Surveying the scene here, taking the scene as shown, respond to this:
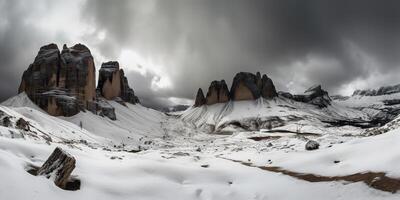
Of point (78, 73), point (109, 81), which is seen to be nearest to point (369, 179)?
point (78, 73)

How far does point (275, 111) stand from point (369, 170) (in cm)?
18331

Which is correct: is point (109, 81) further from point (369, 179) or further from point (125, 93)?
point (369, 179)

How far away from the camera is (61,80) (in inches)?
4104

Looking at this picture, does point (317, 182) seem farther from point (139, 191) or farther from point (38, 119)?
point (38, 119)

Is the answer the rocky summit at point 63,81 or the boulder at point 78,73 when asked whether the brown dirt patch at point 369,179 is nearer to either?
the rocky summit at point 63,81

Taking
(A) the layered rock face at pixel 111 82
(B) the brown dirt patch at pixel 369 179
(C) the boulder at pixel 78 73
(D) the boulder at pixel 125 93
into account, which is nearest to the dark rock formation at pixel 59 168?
(B) the brown dirt patch at pixel 369 179

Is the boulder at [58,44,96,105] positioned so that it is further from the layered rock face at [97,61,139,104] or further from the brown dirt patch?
the brown dirt patch

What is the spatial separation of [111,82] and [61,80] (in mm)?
47283

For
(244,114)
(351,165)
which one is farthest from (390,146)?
(244,114)

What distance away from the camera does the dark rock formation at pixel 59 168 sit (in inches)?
376

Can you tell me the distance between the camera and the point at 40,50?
4267 inches

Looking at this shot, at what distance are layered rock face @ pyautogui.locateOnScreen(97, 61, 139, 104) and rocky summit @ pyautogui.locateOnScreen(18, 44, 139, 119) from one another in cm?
3456

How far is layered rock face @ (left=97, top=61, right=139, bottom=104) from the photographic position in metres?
150

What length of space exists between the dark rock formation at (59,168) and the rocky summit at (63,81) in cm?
8949
